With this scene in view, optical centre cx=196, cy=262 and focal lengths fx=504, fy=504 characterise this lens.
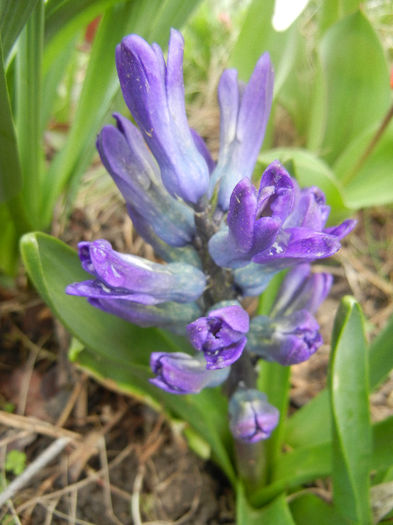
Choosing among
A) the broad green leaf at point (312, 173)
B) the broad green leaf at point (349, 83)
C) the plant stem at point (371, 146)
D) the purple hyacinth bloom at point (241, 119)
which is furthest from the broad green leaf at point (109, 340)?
the broad green leaf at point (349, 83)

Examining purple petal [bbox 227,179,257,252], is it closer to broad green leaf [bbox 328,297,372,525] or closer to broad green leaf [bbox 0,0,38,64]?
broad green leaf [bbox 328,297,372,525]

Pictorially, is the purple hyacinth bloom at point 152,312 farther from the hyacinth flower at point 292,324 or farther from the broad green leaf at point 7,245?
the broad green leaf at point 7,245

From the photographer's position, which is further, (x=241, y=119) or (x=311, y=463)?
(x=311, y=463)

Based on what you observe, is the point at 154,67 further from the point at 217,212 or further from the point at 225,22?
the point at 225,22

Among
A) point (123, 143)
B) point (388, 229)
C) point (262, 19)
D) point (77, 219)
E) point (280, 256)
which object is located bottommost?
point (388, 229)

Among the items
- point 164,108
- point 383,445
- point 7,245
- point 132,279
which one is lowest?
point 383,445

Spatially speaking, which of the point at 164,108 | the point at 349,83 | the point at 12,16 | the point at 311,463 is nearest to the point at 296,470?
the point at 311,463

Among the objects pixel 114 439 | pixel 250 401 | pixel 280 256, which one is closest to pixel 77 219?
pixel 114 439

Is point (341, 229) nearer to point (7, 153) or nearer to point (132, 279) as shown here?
point (132, 279)
